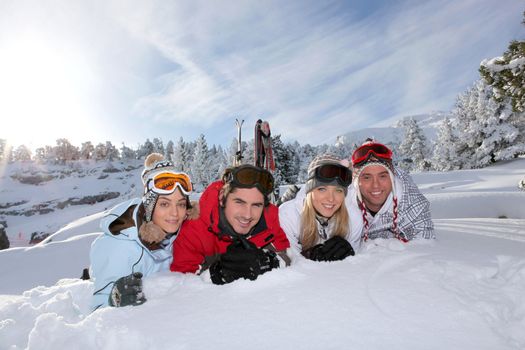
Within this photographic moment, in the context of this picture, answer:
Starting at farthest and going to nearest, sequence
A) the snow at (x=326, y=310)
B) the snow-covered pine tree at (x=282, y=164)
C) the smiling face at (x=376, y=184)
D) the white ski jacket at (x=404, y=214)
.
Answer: the snow-covered pine tree at (x=282, y=164) < the smiling face at (x=376, y=184) < the white ski jacket at (x=404, y=214) < the snow at (x=326, y=310)

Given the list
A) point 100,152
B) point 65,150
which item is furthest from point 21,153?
point 100,152

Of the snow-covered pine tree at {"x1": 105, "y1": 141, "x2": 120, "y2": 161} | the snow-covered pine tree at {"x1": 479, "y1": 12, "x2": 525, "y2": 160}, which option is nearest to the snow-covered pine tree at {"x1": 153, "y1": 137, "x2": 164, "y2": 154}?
the snow-covered pine tree at {"x1": 105, "y1": 141, "x2": 120, "y2": 161}

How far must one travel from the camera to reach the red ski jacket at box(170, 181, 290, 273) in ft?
11.5

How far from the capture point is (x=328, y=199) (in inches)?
145

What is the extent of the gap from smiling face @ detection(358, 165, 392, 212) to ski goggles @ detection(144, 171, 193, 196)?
7.94 feet

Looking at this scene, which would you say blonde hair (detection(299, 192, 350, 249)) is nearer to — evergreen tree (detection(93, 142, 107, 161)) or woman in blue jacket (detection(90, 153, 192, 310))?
woman in blue jacket (detection(90, 153, 192, 310))

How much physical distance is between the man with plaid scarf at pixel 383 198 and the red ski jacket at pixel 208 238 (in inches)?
41.5

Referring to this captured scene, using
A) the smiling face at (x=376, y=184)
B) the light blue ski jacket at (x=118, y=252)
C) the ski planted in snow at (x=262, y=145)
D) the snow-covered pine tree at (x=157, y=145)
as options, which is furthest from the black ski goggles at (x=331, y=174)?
the snow-covered pine tree at (x=157, y=145)

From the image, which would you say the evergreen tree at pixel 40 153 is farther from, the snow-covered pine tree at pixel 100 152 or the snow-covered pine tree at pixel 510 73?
the snow-covered pine tree at pixel 510 73

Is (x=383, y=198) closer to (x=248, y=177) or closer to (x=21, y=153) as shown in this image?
(x=248, y=177)

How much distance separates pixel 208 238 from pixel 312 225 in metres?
1.28

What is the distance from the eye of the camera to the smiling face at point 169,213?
3.57m

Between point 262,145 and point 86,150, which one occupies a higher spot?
point 86,150

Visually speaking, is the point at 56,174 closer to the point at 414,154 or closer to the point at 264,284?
the point at 414,154
